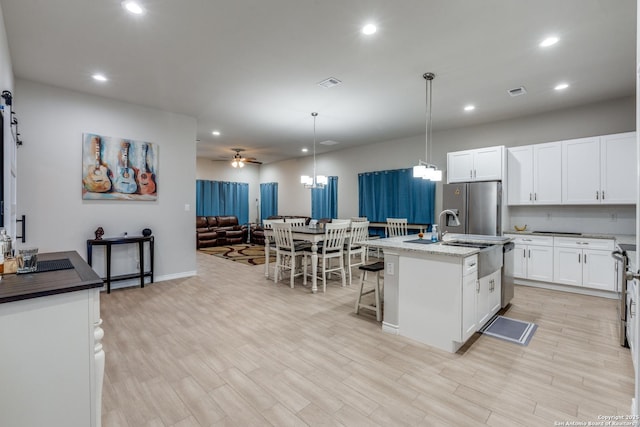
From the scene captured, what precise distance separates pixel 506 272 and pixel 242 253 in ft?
19.5

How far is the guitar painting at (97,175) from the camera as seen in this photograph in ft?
13.6

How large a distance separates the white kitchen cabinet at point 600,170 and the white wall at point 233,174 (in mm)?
8744

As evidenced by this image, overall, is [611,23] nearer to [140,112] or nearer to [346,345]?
[346,345]

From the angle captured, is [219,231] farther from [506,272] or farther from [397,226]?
[506,272]

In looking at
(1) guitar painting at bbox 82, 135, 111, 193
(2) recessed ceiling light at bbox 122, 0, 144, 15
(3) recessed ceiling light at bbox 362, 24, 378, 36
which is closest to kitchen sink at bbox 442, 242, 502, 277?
(3) recessed ceiling light at bbox 362, 24, 378, 36

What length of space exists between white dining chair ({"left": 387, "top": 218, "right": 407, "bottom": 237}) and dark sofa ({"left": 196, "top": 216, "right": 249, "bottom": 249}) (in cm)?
513

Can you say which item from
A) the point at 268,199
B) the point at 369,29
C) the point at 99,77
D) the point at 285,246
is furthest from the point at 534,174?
the point at 268,199

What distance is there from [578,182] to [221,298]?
213 inches

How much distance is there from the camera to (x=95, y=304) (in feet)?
4.70

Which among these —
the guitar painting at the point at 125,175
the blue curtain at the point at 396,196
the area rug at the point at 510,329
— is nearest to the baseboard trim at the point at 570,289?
the area rug at the point at 510,329

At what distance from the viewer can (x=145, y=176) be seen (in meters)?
4.64

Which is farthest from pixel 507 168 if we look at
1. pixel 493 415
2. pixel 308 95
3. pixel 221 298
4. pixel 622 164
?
pixel 221 298

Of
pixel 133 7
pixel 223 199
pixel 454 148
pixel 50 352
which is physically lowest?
pixel 50 352

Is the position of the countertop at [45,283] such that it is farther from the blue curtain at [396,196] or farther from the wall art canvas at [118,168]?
the blue curtain at [396,196]
